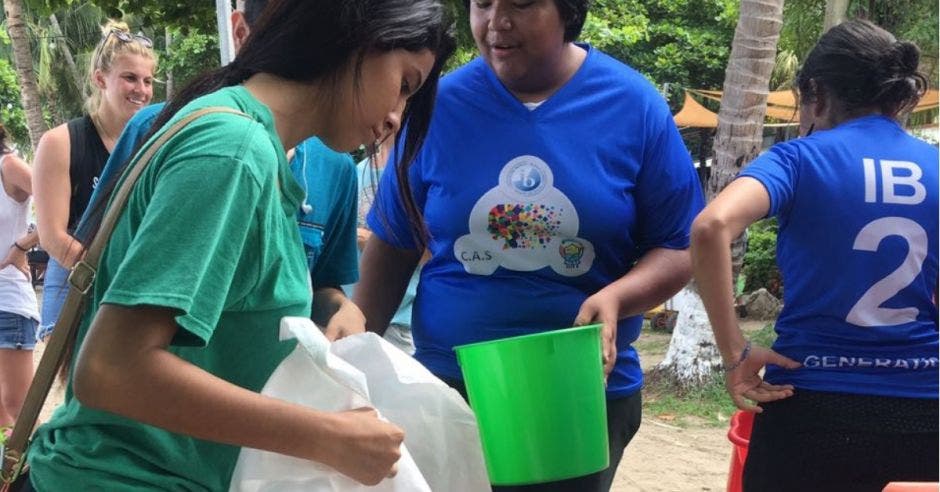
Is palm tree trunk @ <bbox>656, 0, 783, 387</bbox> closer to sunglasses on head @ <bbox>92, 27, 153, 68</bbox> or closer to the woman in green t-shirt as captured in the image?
sunglasses on head @ <bbox>92, 27, 153, 68</bbox>

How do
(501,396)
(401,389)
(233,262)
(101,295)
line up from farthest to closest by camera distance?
(501,396)
(401,389)
(101,295)
(233,262)

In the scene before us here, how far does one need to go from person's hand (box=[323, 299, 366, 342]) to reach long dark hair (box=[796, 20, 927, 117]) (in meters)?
1.46

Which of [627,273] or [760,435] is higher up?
[627,273]

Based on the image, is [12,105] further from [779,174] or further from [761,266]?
[779,174]

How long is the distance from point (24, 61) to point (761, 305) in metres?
9.92

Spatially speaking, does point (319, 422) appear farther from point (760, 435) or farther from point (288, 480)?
point (760, 435)

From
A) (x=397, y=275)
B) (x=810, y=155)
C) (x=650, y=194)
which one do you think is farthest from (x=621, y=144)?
(x=397, y=275)

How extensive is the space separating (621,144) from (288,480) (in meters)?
1.35

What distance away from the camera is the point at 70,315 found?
5.27 ft

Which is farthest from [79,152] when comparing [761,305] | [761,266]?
[761,266]

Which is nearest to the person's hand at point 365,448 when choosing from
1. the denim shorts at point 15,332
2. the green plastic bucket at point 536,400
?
the green plastic bucket at point 536,400

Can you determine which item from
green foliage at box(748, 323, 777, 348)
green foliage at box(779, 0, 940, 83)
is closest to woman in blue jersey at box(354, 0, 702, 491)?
green foliage at box(748, 323, 777, 348)

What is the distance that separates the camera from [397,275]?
304cm

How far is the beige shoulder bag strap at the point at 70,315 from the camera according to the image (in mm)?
1537
